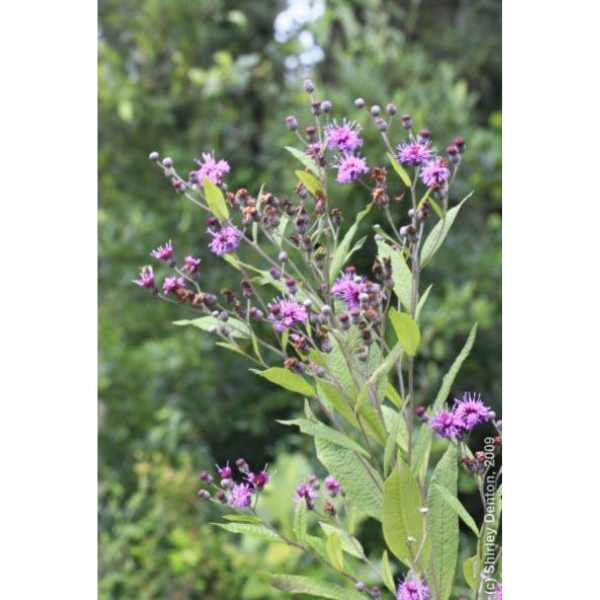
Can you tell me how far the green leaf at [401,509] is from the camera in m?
0.67

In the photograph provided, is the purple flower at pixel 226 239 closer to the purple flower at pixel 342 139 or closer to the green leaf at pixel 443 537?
the purple flower at pixel 342 139

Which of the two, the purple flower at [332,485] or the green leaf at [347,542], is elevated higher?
the purple flower at [332,485]

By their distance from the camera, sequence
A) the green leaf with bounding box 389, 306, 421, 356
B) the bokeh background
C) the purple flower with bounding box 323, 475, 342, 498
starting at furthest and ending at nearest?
the bokeh background
the purple flower with bounding box 323, 475, 342, 498
the green leaf with bounding box 389, 306, 421, 356

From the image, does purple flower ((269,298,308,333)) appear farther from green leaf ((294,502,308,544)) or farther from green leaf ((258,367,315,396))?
green leaf ((294,502,308,544))

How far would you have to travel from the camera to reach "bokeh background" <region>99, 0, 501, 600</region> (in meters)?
2.11

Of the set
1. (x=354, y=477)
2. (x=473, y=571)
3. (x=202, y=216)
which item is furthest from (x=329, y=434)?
(x=202, y=216)

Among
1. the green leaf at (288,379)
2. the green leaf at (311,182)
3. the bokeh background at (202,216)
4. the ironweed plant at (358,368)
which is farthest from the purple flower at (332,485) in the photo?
the bokeh background at (202,216)

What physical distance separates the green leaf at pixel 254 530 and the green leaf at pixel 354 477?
0.07 meters

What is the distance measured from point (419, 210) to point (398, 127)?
146 cm

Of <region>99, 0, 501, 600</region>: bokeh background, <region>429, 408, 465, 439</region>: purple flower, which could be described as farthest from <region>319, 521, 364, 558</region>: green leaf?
<region>99, 0, 501, 600</region>: bokeh background

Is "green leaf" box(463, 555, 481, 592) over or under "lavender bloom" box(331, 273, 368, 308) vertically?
under

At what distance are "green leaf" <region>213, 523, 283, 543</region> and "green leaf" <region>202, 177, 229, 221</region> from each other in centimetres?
24

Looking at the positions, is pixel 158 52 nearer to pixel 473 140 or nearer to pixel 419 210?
pixel 473 140

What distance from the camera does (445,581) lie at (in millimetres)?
725
